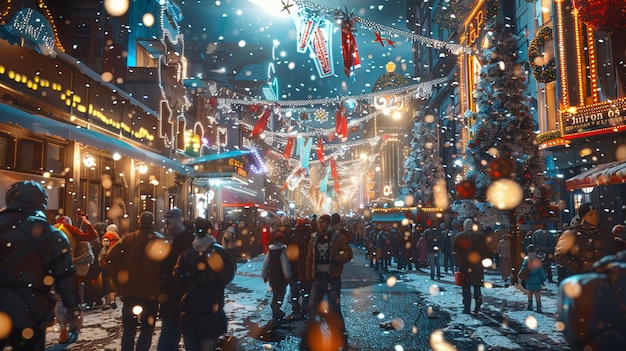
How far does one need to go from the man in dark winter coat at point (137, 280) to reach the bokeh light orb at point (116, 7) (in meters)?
17.2

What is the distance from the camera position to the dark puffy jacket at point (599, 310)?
9.15ft

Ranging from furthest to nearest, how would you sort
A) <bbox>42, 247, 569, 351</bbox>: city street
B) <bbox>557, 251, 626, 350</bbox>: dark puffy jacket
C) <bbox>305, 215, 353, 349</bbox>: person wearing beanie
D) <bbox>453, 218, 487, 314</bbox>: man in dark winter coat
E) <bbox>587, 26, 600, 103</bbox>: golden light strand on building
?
<bbox>587, 26, 600, 103</bbox>: golden light strand on building, <bbox>453, 218, 487, 314</bbox>: man in dark winter coat, <bbox>305, 215, 353, 349</bbox>: person wearing beanie, <bbox>42, 247, 569, 351</bbox>: city street, <bbox>557, 251, 626, 350</bbox>: dark puffy jacket

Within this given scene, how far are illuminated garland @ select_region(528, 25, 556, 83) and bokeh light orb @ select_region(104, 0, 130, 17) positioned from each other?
1761 cm

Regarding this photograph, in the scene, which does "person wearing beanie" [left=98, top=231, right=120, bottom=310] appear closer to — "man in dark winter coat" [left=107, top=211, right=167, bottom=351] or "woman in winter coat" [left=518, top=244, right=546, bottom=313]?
"man in dark winter coat" [left=107, top=211, right=167, bottom=351]

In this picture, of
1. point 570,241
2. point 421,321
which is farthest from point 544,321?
point 570,241

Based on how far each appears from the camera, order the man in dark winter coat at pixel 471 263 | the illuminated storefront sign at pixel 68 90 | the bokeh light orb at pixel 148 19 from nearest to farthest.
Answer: the man in dark winter coat at pixel 471 263 < the illuminated storefront sign at pixel 68 90 < the bokeh light orb at pixel 148 19

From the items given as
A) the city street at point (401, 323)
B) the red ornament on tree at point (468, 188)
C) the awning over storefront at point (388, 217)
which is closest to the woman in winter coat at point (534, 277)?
the city street at point (401, 323)

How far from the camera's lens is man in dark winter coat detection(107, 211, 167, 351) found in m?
5.60

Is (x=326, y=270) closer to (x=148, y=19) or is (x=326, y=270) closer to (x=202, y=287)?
(x=202, y=287)

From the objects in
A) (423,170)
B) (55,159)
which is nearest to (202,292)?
(55,159)

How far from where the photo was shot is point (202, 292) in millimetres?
4809

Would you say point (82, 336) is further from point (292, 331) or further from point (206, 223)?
point (206, 223)

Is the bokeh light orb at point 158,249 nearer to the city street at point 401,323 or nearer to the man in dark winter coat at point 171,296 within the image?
the man in dark winter coat at point 171,296

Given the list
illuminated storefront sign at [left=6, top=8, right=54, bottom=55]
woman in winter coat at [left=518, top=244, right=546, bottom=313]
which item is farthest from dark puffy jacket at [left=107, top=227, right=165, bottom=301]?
illuminated storefront sign at [left=6, top=8, right=54, bottom=55]
